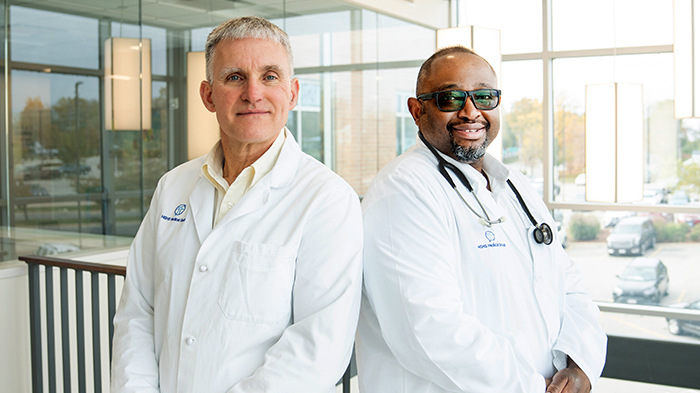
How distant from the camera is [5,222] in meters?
3.79

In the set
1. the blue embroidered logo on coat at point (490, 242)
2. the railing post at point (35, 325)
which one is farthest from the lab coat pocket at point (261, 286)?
the railing post at point (35, 325)

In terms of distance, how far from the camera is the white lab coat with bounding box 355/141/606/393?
1.43 m

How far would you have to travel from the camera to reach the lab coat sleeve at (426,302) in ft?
4.66

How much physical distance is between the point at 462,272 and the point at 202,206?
67cm

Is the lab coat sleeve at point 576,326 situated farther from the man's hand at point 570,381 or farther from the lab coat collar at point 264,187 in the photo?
the lab coat collar at point 264,187

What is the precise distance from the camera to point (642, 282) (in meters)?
7.31

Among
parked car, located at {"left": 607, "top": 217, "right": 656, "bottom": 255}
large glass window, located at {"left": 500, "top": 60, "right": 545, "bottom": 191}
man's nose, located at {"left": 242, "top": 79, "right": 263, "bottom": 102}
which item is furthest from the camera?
large glass window, located at {"left": 500, "top": 60, "right": 545, "bottom": 191}

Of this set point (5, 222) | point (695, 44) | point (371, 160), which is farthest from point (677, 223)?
point (5, 222)

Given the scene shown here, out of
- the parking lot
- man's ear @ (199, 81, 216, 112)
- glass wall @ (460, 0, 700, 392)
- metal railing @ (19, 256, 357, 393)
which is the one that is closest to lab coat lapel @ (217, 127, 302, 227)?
man's ear @ (199, 81, 216, 112)

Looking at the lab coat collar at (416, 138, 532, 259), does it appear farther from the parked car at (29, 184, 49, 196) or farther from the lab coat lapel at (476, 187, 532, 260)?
the parked car at (29, 184, 49, 196)

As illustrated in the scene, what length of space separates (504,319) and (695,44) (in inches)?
93.7

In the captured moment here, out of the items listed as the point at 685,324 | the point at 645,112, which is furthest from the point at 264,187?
the point at 685,324

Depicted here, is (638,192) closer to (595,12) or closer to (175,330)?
(175,330)

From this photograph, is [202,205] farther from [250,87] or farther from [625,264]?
[625,264]
